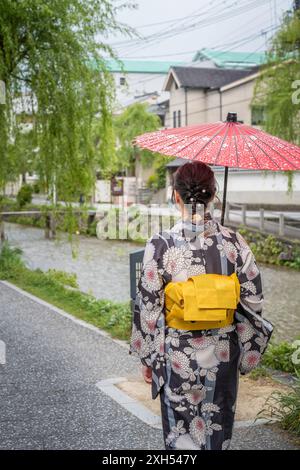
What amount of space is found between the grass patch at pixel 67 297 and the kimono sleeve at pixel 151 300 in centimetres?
381

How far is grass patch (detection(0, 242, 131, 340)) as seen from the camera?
719 cm

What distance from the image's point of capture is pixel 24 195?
1145 inches

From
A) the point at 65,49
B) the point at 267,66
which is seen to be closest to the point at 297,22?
the point at 267,66

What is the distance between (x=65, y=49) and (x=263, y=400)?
6568 mm

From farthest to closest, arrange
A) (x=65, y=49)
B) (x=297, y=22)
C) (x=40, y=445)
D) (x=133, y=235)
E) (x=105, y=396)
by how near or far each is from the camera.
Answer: (x=133, y=235)
(x=297, y=22)
(x=65, y=49)
(x=105, y=396)
(x=40, y=445)

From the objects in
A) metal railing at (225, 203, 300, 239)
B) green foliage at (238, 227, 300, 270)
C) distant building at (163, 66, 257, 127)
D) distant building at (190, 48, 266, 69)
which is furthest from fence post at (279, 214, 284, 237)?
distant building at (190, 48, 266, 69)

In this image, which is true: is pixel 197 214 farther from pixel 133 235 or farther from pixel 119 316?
pixel 133 235

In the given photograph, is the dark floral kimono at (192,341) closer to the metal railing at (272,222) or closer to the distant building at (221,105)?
the metal railing at (272,222)

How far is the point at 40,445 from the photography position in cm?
372

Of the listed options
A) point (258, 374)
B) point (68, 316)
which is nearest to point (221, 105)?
point (68, 316)

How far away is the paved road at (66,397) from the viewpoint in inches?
150

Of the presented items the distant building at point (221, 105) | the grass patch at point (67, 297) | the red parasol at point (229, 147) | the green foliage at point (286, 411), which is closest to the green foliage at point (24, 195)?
the distant building at point (221, 105)

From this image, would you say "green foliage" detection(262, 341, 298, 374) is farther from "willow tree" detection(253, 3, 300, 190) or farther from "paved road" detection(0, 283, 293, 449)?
"willow tree" detection(253, 3, 300, 190)

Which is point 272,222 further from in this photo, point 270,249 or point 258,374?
point 258,374
